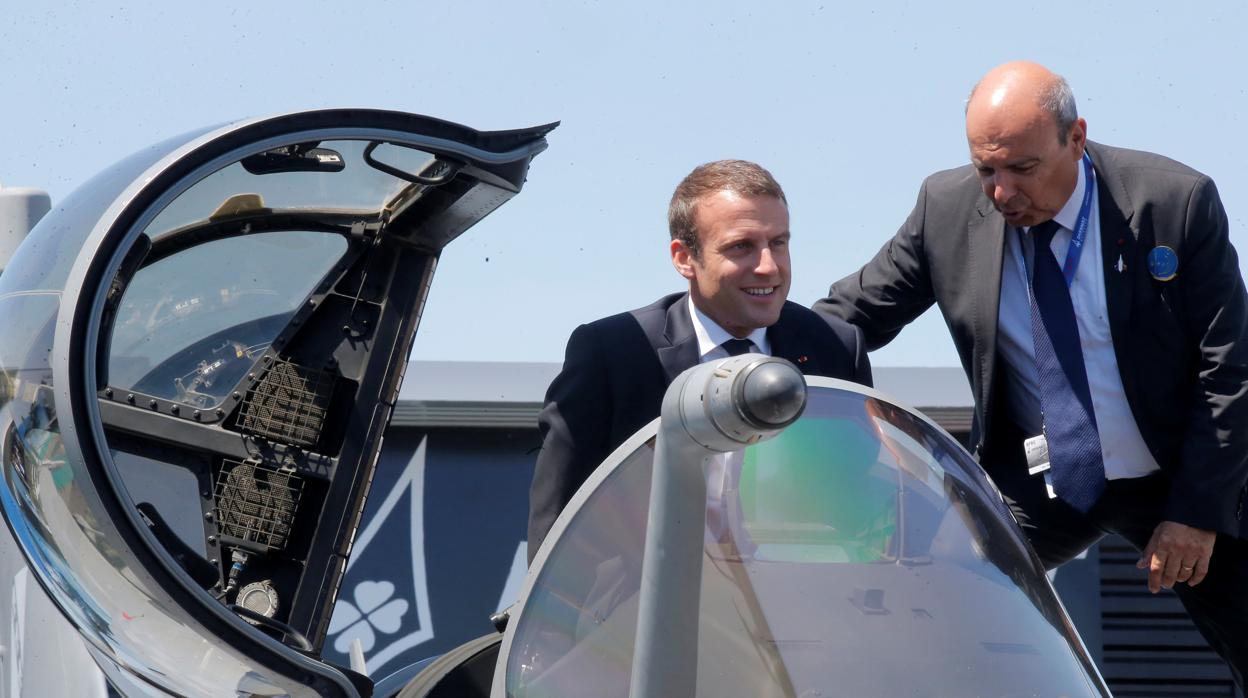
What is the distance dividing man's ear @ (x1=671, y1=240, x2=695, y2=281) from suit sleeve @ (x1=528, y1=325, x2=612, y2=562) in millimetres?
258

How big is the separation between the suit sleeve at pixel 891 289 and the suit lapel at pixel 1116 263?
0.48 metres

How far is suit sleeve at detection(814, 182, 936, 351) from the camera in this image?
140 inches

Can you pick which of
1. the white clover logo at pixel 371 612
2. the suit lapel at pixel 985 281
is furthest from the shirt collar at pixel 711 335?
the white clover logo at pixel 371 612

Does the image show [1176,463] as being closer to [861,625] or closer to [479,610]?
[861,625]

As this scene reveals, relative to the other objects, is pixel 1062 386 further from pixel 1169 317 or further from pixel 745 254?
pixel 745 254

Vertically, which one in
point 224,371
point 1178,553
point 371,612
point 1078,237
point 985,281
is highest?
point 1078,237

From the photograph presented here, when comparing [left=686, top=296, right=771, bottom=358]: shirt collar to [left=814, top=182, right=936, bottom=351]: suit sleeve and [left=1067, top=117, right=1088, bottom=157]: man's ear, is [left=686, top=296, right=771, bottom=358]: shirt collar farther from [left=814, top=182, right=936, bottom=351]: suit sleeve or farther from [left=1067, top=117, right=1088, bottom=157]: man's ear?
[left=1067, top=117, right=1088, bottom=157]: man's ear

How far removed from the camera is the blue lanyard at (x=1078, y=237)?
3.20 m

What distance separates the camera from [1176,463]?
10.7 ft

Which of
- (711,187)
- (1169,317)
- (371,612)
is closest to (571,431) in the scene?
(711,187)

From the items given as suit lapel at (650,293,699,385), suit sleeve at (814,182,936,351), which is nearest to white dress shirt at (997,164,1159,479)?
suit sleeve at (814,182,936,351)

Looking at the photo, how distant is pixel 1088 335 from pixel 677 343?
3.16ft

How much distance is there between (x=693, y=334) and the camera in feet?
10.6

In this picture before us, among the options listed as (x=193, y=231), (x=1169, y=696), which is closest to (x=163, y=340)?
(x=193, y=231)
